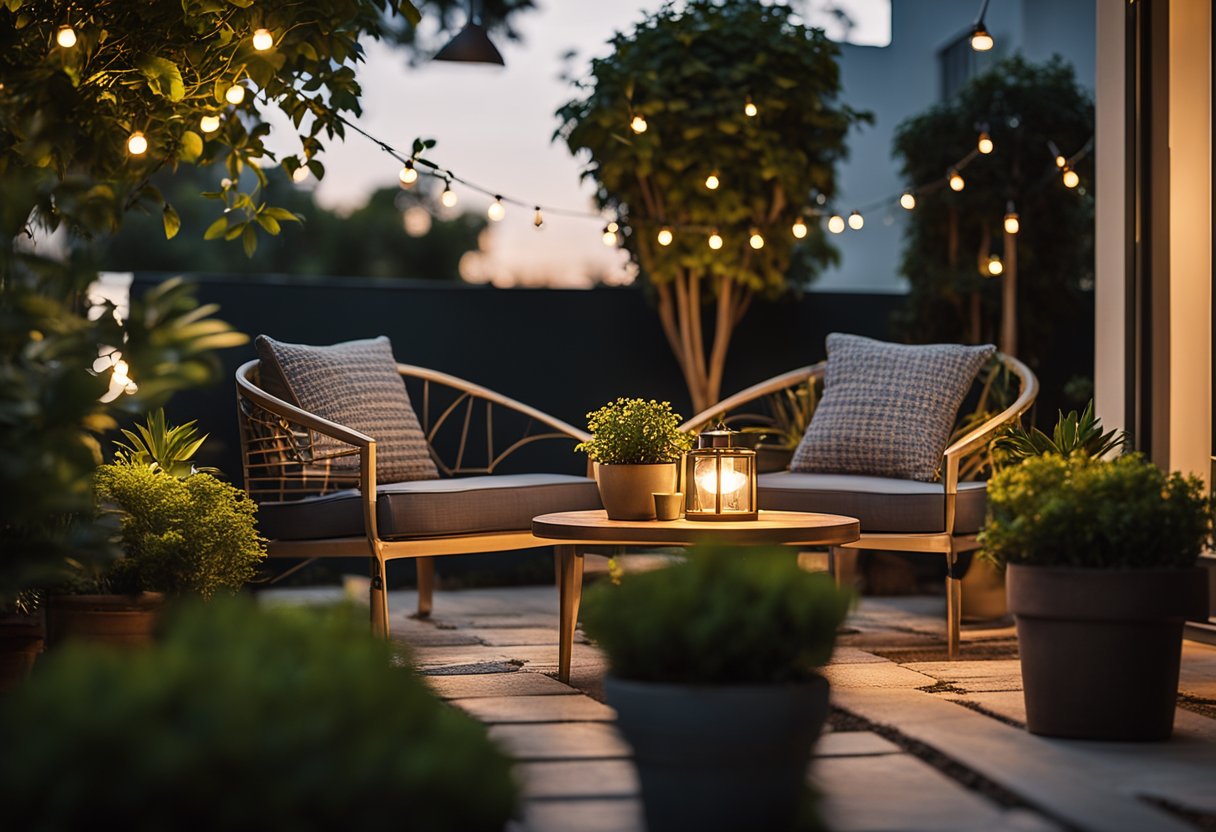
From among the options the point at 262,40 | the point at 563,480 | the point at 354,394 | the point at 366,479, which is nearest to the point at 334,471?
the point at 354,394

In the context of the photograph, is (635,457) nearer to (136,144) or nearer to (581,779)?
(581,779)

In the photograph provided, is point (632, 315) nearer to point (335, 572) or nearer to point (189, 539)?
point (335, 572)

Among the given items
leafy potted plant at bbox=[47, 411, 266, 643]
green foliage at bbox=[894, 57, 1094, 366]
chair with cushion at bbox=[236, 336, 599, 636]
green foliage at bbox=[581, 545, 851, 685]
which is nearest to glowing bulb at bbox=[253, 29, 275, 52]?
chair with cushion at bbox=[236, 336, 599, 636]

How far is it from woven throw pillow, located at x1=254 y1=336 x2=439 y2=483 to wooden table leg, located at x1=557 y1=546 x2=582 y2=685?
0.91 metres

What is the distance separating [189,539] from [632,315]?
3.15 metres

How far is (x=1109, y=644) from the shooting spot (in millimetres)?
2525

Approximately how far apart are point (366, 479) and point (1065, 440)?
1717 mm

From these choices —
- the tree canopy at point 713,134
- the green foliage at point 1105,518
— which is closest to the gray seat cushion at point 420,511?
the green foliage at point 1105,518

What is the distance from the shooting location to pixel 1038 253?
5703 millimetres

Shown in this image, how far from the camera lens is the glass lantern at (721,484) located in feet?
10.5

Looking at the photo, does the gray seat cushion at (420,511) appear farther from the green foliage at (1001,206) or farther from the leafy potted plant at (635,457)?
the green foliage at (1001,206)

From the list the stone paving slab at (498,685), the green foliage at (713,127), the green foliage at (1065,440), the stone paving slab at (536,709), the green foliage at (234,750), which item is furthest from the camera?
the green foliage at (713,127)

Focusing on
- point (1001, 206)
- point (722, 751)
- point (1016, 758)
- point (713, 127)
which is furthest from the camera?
point (1001, 206)

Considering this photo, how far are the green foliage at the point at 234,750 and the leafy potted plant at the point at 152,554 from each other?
4.84 feet
